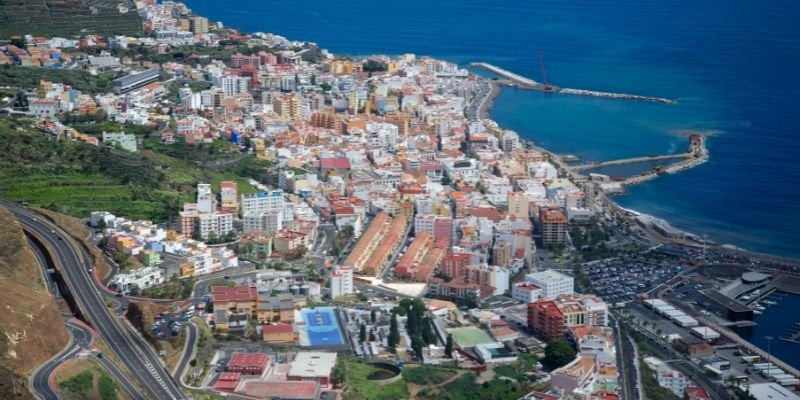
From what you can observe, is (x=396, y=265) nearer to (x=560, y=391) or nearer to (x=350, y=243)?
(x=350, y=243)

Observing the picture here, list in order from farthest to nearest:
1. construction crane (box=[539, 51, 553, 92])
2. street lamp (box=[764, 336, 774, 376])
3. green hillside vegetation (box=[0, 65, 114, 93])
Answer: construction crane (box=[539, 51, 553, 92]) → green hillside vegetation (box=[0, 65, 114, 93]) → street lamp (box=[764, 336, 774, 376])

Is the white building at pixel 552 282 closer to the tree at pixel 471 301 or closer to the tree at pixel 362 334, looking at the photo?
the tree at pixel 471 301

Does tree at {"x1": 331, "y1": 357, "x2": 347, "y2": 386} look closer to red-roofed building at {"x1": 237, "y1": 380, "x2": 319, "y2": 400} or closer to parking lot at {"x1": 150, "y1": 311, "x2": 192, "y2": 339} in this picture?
red-roofed building at {"x1": 237, "y1": 380, "x2": 319, "y2": 400}

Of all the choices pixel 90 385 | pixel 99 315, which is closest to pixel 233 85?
pixel 99 315

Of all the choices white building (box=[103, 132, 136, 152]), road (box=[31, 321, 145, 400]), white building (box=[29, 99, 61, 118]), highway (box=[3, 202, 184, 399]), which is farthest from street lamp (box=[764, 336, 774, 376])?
white building (box=[29, 99, 61, 118])

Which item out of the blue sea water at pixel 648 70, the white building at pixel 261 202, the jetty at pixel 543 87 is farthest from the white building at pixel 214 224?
the jetty at pixel 543 87

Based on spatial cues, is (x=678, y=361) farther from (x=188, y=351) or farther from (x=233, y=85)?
(x=233, y=85)

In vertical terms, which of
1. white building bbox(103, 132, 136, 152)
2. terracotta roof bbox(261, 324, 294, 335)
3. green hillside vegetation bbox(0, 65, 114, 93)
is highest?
green hillside vegetation bbox(0, 65, 114, 93)

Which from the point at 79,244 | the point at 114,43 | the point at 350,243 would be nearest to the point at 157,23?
the point at 114,43
